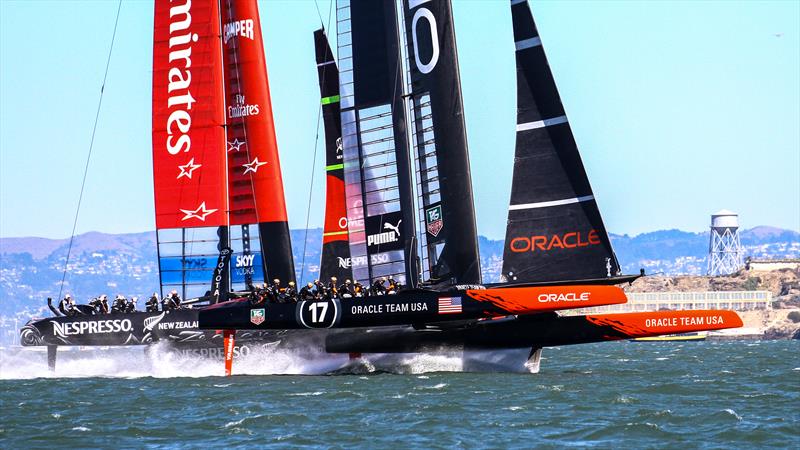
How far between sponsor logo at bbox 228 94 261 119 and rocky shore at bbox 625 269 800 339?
96.0 meters

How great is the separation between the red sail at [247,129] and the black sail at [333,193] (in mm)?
2095

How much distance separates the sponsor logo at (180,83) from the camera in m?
34.7

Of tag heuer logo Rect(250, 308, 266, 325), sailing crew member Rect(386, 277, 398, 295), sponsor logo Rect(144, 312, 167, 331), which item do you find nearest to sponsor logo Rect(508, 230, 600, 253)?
sailing crew member Rect(386, 277, 398, 295)

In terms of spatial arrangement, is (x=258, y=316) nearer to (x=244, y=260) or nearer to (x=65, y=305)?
(x=244, y=260)

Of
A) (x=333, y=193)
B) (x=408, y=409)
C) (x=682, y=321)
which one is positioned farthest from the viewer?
(x=333, y=193)

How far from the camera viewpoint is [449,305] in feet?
91.1

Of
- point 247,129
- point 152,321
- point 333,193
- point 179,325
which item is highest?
point 247,129

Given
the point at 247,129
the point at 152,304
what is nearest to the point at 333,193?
the point at 247,129

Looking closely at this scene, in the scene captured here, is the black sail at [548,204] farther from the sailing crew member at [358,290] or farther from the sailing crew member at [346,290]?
the sailing crew member at [346,290]

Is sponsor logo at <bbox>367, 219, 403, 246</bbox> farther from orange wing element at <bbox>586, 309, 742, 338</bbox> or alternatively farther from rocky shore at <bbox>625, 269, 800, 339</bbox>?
rocky shore at <bbox>625, 269, 800, 339</bbox>

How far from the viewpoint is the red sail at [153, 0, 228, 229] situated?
34656 millimetres

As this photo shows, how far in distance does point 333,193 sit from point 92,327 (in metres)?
7.52

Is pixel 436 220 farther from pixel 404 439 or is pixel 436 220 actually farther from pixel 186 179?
pixel 404 439

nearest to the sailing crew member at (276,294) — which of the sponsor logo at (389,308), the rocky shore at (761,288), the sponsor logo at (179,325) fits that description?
the sponsor logo at (389,308)
